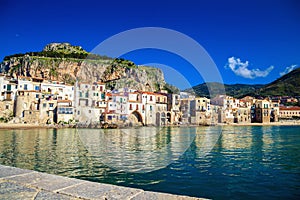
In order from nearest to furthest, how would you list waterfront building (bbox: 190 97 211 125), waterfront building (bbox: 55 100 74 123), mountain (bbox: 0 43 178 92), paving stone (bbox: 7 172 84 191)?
paving stone (bbox: 7 172 84 191), waterfront building (bbox: 55 100 74 123), waterfront building (bbox: 190 97 211 125), mountain (bbox: 0 43 178 92)

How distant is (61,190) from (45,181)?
72 cm

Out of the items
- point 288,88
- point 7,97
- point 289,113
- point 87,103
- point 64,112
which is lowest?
point 64,112

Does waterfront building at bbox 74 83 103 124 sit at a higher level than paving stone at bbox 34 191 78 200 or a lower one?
higher

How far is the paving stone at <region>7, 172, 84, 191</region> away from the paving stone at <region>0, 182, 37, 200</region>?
17cm

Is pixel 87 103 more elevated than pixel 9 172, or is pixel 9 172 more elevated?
pixel 87 103

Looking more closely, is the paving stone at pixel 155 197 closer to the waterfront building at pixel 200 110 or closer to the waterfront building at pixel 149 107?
the waterfront building at pixel 149 107

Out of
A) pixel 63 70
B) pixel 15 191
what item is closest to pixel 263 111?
pixel 63 70

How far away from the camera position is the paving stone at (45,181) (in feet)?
12.8

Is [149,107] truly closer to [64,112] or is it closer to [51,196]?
[64,112]

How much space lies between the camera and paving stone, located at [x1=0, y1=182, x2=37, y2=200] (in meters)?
3.45

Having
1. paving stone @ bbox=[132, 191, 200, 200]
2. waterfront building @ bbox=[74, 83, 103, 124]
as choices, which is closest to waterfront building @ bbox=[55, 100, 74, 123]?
waterfront building @ bbox=[74, 83, 103, 124]

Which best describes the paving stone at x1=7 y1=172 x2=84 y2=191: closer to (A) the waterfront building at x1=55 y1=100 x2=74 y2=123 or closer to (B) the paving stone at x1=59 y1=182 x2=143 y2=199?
(B) the paving stone at x1=59 y1=182 x2=143 y2=199

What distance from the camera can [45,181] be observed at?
4219 millimetres

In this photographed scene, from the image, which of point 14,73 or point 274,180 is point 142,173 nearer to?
point 274,180
